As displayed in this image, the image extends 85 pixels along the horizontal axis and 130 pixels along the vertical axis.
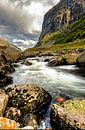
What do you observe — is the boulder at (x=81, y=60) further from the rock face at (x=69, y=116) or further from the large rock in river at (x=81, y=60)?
the rock face at (x=69, y=116)

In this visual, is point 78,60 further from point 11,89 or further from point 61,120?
point 61,120

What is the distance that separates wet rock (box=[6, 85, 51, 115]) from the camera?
21.5 meters

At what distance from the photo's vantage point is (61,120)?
17.0 m

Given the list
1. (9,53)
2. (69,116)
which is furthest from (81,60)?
(69,116)

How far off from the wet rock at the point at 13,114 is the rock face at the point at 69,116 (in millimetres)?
3113

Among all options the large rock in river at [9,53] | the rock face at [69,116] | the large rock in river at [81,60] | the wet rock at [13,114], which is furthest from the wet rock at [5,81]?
the large rock in river at [9,53]

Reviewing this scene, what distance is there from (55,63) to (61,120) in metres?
42.8

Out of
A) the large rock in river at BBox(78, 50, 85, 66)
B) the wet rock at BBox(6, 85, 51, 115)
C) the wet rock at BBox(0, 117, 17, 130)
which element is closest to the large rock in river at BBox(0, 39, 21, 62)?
the large rock in river at BBox(78, 50, 85, 66)

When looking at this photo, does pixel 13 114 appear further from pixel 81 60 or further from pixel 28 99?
pixel 81 60

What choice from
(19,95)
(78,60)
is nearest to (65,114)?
(19,95)

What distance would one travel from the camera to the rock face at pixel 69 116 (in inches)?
635

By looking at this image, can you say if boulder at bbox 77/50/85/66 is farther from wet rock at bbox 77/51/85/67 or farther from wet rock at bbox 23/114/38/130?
wet rock at bbox 23/114/38/130

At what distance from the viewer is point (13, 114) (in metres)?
19.5

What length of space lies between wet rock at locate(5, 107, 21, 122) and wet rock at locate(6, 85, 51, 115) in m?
0.78
